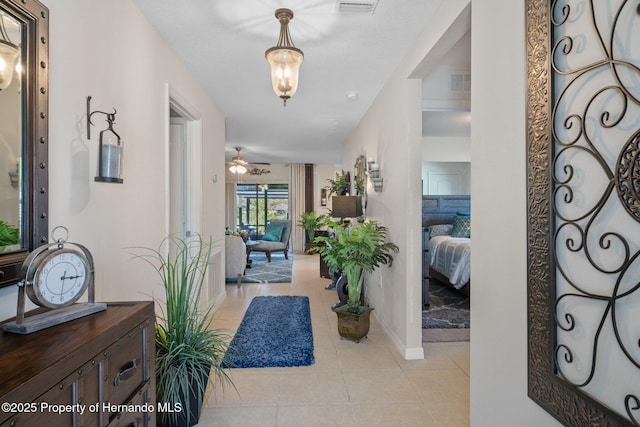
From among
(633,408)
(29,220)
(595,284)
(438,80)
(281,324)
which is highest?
(438,80)

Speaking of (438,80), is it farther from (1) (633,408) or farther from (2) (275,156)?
(2) (275,156)

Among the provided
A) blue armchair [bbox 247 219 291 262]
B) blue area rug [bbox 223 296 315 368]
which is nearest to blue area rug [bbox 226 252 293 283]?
blue armchair [bbox 247 219 291 262]

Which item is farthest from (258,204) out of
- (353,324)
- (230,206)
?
(353,324)

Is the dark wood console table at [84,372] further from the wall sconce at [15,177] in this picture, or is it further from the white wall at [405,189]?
the white wall at [405,189]

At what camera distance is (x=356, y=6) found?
2.12 meters

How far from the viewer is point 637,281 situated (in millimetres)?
854

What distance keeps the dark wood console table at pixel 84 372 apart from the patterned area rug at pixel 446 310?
2.97 meters

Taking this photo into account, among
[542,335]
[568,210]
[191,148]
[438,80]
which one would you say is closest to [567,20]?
[568,210]

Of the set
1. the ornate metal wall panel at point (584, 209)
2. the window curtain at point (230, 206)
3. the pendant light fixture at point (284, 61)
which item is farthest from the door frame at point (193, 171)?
the window curtain at point (230, 206)

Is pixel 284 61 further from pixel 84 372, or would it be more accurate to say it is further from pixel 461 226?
pixel 461 226

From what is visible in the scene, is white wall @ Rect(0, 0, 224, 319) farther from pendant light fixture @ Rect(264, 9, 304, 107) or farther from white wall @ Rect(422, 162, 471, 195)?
white wall @ Rect(422, 162, 471, 195)

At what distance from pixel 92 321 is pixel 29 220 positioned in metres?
0.47

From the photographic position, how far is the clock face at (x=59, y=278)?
1.03m

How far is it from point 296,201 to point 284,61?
26.3ft
